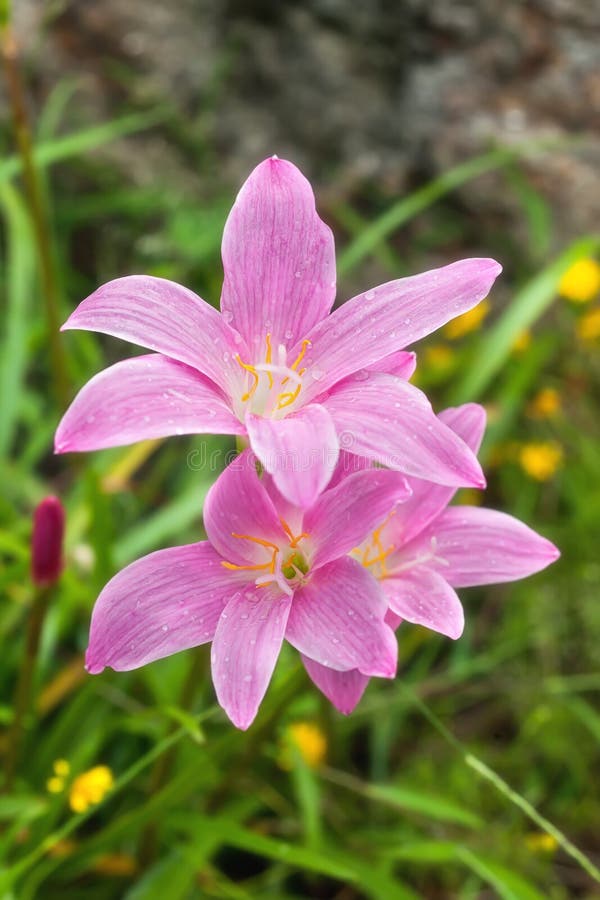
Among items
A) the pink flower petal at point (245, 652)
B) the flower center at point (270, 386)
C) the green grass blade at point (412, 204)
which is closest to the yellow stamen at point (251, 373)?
the flower center at point (270, 386)

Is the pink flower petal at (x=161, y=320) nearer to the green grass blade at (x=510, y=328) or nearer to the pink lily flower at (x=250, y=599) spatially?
the pink lily flower at (x=250, y=599)

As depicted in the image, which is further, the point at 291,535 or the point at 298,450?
the point at 291,535

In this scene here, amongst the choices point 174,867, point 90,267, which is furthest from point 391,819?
point 90,267

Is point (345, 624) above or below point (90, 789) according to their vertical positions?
above

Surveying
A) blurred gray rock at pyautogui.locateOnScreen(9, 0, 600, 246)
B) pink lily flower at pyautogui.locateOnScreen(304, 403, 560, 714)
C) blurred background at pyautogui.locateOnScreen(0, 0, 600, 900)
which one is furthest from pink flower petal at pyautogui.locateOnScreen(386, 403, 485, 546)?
blurred gray rock at pyautogui.locateOnScreen(9, 0, 600, 246)

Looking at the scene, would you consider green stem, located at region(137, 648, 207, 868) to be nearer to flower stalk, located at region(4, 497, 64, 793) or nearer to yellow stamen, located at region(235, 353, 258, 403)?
flower stalk, located at region(4, 497, 64, 793)

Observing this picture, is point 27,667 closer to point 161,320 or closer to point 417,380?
point 161,320

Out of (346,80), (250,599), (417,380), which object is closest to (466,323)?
(417,380)
